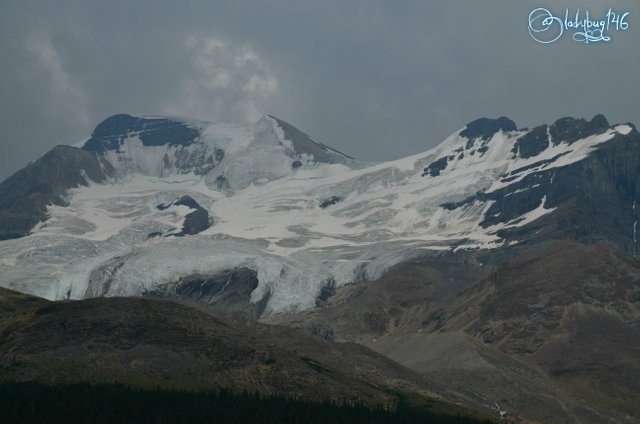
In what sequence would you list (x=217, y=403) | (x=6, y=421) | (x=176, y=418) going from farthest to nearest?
(x=217, y=403) < (x=176, y=418) < (x=6, y=421)

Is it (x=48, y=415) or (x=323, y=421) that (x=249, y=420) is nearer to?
(x=323, y=421)

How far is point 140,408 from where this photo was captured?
179875mm

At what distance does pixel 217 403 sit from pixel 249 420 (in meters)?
11.3

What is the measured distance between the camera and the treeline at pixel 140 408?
17188 cm

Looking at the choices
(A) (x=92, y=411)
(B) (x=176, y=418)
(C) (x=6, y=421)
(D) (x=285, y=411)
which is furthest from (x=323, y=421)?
(C) (x=6, y=421)

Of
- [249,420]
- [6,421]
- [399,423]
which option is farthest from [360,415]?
[6,421]

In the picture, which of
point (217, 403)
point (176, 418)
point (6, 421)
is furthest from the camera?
point (217, 403)

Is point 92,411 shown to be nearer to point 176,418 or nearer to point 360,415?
point 176,418

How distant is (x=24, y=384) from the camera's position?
200m

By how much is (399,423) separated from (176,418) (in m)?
41.7

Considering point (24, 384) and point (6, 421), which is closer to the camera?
point (6, 421)

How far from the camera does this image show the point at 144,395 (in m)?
192

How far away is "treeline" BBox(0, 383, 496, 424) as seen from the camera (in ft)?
564

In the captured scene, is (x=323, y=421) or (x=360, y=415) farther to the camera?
(x=360, y=415)
